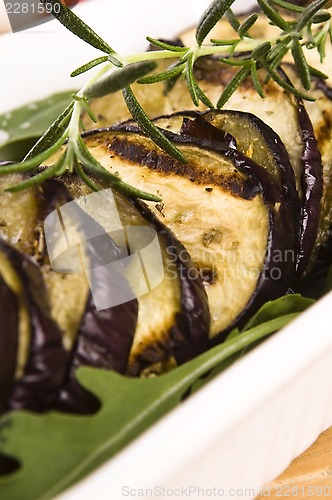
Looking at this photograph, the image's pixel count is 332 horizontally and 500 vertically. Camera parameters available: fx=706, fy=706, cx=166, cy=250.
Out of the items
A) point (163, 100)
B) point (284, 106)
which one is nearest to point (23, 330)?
point (284, 106)

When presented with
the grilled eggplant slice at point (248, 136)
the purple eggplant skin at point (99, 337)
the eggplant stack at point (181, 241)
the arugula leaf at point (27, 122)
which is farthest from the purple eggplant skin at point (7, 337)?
the arugula leaf at point (27, 122)

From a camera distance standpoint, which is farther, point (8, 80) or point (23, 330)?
point (8, 80)

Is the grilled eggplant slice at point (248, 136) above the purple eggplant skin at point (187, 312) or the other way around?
above

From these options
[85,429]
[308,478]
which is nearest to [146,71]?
[85,429]

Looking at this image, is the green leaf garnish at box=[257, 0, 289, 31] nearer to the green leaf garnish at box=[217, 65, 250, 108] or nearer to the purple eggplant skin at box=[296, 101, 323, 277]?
the green leaf garnish at box=[217, 65, 250, 108]

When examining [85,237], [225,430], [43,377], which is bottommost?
[225,430]

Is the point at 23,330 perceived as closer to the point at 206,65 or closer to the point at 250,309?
the point at 250,309

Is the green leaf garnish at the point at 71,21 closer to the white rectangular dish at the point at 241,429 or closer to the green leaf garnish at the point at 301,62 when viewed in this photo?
the green leaf garnish at the point at 301,62
